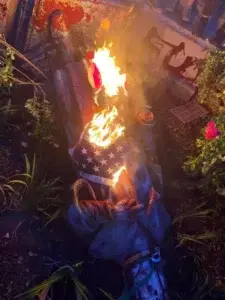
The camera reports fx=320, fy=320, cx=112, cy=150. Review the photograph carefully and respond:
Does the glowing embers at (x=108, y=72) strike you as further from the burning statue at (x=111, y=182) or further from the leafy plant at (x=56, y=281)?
the leafy plant at (x=56, y=281)

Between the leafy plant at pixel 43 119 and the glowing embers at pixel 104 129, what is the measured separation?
817 mm

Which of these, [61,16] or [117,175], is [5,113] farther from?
[61,16]

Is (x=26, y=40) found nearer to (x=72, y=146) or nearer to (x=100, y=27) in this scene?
(x=100, y=27)

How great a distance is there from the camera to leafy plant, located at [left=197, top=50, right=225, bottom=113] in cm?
586

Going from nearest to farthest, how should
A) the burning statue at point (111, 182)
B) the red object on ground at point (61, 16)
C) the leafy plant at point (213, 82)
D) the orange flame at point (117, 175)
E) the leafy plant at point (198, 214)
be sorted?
the burning statue at point (111, 182) < the orange flame at point (117, 175) < the leafy plant at point (198, 214) < the leafy plant at point (213, 82) < the red object on ground at point (61, 16)

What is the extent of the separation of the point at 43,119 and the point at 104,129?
3.87ft

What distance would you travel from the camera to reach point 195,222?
16.0 feet

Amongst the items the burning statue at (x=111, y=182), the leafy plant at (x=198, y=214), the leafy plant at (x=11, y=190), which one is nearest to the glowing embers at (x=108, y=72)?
the burning statue at (x=111, y=182)

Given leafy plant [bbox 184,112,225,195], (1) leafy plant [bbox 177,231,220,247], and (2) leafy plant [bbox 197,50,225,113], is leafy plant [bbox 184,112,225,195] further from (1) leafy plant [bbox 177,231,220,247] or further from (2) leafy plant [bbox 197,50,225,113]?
(2) leafy plant [bbox 197,50,225,113]

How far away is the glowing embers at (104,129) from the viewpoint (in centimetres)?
469

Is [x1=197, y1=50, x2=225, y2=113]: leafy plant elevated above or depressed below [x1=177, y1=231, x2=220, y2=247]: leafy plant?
above

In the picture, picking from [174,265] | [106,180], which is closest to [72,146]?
[106,180]

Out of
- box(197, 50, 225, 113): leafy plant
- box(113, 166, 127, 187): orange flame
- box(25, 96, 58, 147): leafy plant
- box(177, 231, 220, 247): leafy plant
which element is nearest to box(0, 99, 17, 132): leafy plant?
box(25, 96, 58, 147): leafy plant

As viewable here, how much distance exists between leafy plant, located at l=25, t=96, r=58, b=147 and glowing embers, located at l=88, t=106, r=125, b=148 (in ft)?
2.68
